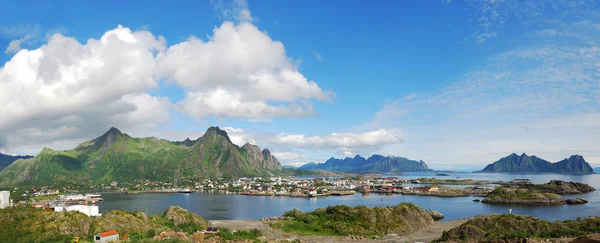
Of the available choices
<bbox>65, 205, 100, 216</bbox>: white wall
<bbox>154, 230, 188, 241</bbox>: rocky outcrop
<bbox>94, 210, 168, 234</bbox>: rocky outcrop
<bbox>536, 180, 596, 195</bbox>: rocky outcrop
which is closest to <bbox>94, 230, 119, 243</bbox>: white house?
<bbox>154, 230, 188, 241</bbox>: rocky outcrop

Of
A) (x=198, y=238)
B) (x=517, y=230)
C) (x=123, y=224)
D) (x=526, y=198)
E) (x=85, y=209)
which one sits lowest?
(x=526, y=198)

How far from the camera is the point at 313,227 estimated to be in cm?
5672

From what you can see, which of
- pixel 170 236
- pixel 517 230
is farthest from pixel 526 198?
pixel 170 236

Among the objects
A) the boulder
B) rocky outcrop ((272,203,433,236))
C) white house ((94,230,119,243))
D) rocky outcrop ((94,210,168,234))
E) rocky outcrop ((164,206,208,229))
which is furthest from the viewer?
rocky outcrop ((164,206,208,229))

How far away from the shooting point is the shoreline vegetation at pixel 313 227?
40344mm

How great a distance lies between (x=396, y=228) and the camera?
182ft

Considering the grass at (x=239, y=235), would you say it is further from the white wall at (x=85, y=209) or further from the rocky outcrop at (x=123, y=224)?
the white wall at (x=85, y=209)

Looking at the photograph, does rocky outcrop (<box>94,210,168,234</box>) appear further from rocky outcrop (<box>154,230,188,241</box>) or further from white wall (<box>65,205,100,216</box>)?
white wall (<box>65,205,100,216</box>)

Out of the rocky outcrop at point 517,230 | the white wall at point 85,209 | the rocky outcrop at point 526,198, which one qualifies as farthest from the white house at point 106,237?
the rocky outcrop at point 526,198

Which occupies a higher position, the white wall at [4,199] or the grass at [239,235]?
the white wall at [4,199]

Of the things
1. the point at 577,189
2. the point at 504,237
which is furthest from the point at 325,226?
the point at 577,189

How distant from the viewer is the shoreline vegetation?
40344mm

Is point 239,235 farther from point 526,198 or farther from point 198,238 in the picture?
point 526,198

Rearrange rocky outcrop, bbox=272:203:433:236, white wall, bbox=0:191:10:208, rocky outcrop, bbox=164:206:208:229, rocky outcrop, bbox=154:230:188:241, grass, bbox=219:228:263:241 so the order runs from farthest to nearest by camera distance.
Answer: white wall, bbox=0:191:10:208 < rocky outcrop, bbox=164:206:208:229 < rocky outcrop, bbox=272:203:433:236 < grass, bbox=219:228:263:241 < rocky outcrop, bbox=154:230:188:241
